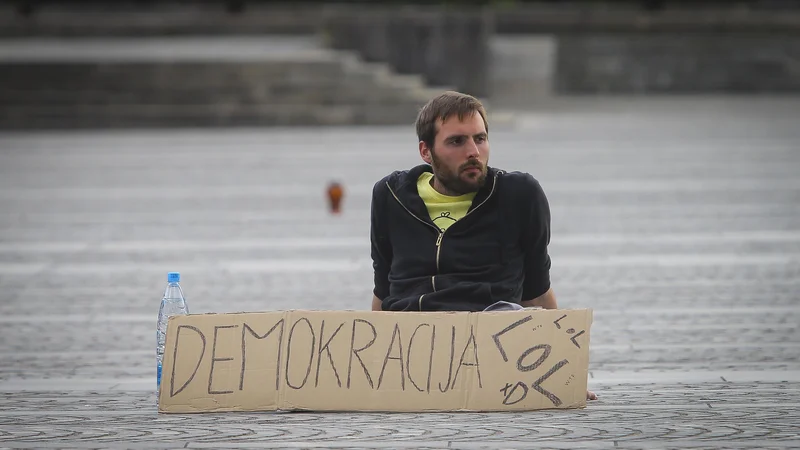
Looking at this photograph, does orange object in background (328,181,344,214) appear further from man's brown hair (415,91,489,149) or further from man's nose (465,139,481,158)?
man's nose (465,139,481,158)

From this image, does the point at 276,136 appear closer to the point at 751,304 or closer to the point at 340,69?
the point at 340,69

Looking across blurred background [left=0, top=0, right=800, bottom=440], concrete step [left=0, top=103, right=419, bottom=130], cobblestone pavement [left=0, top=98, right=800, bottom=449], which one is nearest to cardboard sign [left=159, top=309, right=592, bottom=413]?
cobblestone pavement [left=0, top=98, right=800, bottom=449]

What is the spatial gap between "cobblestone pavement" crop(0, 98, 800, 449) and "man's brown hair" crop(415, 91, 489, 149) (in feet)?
3.35

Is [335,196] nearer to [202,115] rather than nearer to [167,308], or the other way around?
[167,308]

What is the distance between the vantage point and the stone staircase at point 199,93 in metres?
23.9

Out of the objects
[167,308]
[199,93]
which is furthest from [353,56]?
[167,308]

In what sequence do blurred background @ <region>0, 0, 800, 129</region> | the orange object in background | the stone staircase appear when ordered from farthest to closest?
blurred background @ <region>0, 0, 800, 129</region>
the stone staircase
the orange object in background

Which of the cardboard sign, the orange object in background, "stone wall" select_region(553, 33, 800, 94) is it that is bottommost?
the cardboard sign

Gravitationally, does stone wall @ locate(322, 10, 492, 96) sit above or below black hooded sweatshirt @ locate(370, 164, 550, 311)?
above

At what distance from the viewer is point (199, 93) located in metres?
24.3

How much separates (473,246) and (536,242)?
0.75ft

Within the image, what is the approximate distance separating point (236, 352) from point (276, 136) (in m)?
17.1

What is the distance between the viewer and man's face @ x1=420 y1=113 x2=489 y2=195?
5098 mm

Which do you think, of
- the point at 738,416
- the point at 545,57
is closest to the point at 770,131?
the point at 545,57
